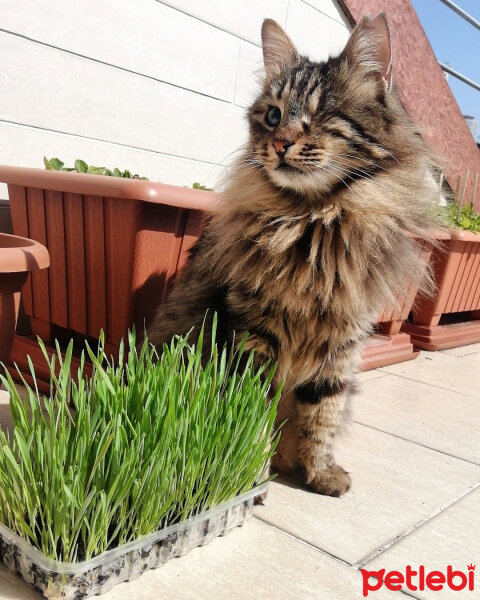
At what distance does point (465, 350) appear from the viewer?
12.0 feet

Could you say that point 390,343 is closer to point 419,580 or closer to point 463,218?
point 463,218

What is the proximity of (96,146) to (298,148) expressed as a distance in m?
1.31

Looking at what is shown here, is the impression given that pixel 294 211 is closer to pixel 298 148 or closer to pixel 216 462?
pixel 298 148

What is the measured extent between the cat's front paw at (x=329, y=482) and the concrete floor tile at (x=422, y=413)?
53cm

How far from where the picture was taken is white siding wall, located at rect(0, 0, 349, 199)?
2.22 meters

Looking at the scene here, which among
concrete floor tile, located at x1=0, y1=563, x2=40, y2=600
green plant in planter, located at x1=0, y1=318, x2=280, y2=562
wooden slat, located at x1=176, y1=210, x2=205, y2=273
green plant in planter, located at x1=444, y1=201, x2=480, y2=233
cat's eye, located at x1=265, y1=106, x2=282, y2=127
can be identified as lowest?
concrete floor tile, located at x1=0, y1=563, x2=40, y2=600

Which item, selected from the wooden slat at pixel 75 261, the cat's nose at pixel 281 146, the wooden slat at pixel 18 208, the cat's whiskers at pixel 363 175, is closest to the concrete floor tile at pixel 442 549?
the cat's whiskers at pixel 363 175

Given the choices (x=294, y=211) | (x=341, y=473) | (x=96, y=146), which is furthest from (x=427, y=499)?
(x=96, y=146)

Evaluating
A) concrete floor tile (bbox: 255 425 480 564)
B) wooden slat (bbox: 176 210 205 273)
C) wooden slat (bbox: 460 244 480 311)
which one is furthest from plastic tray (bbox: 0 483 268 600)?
wooden slat (bbox: 460 244 480 311)

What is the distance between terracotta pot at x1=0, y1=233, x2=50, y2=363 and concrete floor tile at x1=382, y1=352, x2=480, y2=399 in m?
1.92

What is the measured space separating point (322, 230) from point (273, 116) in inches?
13.6

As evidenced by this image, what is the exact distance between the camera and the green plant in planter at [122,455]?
1.01 metres

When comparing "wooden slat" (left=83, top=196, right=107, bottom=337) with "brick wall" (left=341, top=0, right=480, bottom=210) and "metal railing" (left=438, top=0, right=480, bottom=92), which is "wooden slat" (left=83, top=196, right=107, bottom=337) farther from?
"metal railing" (left=438, top=0, right=480, bottom=92)

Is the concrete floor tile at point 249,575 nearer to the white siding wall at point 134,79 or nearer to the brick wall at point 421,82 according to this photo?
the white siding wall at point 134,79
